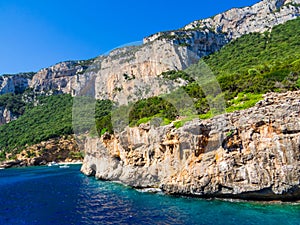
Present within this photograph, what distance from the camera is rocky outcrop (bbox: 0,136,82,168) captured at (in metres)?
73.6

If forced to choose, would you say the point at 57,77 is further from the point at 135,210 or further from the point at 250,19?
the point at 135,210

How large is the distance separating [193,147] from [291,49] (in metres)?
42.5

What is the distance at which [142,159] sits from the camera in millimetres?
29188

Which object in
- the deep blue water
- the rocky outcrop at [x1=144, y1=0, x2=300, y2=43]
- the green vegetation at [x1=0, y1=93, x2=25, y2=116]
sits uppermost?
the rocky outcrop at [x1=144, y1=0, x2=300, y2=43]

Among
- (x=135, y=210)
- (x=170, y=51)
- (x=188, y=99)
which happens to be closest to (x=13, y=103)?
(x=170, y=51)

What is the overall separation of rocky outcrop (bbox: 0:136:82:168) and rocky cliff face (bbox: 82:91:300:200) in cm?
5314

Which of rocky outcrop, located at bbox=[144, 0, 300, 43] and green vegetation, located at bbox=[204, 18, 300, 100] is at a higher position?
rocky outcrop, located at bbox=[144, 0, 300, 43]

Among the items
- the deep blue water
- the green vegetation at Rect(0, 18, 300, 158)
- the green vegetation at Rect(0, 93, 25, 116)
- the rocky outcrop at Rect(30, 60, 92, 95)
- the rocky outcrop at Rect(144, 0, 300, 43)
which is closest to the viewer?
the deep blue water

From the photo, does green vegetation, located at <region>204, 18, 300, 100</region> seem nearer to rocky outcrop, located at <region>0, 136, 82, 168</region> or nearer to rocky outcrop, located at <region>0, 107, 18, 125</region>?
rocky outcrop, located at <region>0, 136, 82, 168</region>

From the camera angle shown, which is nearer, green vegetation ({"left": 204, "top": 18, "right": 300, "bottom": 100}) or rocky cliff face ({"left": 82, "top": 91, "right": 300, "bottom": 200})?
rocky cliff face ({"left": 82, "top": 91, "right": 300, "bottom": 200})

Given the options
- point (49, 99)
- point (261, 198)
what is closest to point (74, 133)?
point (49, 99)

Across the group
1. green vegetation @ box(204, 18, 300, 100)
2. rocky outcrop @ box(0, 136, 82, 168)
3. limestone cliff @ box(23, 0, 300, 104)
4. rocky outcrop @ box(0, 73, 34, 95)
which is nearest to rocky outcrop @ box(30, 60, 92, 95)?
rocky outcrop @ box(0, 73, 34, 95)

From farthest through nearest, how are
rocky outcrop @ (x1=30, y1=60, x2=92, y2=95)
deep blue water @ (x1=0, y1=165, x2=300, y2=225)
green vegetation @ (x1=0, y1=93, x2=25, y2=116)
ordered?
rocky outcrop @ (x1=30, y1=60, x2=92, y2=95) < green vegetation @ (x1=0, y1=93, x2=25, y2=116) < deep blue water @ (x1=0, y1=165, x2=300, y2=225)

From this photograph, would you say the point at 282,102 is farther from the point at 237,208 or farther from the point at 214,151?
the point at 237,208
